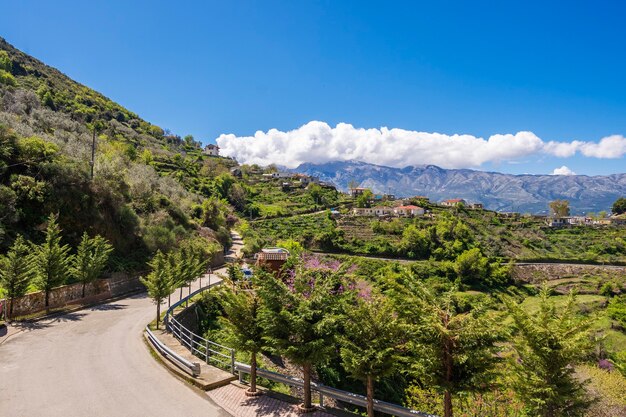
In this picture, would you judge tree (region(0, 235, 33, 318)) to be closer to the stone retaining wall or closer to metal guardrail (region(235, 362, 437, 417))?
metal guardrail (region(235, 362, 437, 417))

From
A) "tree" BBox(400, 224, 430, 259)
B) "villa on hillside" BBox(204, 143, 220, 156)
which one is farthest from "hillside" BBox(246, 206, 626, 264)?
"villa on hillside" BBox(204, 143, 220, 156)

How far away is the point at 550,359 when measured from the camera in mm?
7738

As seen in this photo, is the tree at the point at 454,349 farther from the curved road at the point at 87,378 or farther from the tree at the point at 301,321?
the curved road at the point at 87,378

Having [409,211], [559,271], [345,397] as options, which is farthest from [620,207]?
[345,397]

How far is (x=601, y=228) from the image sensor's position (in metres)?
100

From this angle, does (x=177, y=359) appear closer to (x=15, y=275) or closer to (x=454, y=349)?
(x=454, y=349)

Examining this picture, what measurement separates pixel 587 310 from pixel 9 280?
64.9 m

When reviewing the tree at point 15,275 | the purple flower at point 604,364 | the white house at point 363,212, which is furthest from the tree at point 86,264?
the white house at point 363,212

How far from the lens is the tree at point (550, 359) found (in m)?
7.55

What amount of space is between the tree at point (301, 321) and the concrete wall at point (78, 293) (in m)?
18.1

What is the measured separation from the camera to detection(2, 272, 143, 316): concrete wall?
20.1m

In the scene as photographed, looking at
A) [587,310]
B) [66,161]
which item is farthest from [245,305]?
[587,310]

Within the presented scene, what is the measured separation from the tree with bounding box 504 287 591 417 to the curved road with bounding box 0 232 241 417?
7.80 metres

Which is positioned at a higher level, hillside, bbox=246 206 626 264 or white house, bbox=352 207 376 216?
white house, bbox=352 207 376 216
